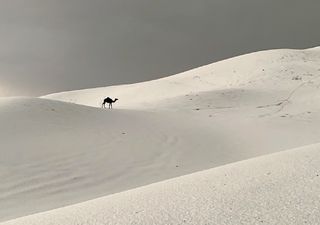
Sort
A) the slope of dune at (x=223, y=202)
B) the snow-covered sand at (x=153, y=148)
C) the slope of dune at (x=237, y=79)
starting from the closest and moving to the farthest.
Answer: the slope of dune at (x=223, y=202)
the snow-covered sand at (x=153, y=148)
the slope of dune at (x=237, y=79)

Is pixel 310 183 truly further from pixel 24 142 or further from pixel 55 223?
pixel 24 142

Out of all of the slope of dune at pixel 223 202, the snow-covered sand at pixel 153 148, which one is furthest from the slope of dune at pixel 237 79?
the slope of dune at pixel 223 202

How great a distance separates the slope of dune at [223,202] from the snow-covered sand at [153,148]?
0.06 ft

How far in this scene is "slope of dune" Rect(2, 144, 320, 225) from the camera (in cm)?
307

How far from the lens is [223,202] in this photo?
11.3ft

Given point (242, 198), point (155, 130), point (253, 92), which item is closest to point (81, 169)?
point (155, 130)

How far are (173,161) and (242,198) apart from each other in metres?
6.27

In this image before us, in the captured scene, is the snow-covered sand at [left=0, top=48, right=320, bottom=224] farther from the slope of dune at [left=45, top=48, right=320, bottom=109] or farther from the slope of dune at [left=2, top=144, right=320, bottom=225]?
the slope of dune at [left=45, top=48, right=320, bottom=109]

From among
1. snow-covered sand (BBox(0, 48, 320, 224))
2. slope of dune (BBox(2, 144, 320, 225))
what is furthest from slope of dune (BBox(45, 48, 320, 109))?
slope of dune (BBox(2, 144, 320, 225))

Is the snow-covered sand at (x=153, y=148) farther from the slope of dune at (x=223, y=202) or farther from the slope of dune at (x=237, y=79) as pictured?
the slope of dune at (x=237, y=79)

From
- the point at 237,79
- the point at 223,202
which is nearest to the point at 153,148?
the point at 223,202

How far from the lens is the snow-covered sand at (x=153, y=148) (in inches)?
155

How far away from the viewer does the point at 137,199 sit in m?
3.96

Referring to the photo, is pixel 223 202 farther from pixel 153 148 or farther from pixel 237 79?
pixel 237 79
